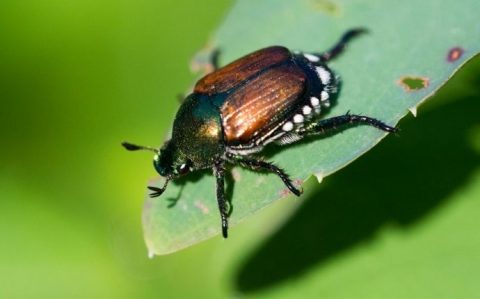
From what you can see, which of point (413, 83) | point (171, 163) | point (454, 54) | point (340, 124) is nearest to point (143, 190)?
point (171, 163)

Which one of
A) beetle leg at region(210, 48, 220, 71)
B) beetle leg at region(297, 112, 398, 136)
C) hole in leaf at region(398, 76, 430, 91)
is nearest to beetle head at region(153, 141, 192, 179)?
beetle leg at region(210, 48, 220, 71)

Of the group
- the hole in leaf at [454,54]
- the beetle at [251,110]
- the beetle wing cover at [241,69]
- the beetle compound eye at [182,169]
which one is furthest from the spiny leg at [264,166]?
the hole in leaf at [454,54]

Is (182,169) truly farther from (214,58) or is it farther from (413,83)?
(413,83)

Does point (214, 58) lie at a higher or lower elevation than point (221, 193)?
higher

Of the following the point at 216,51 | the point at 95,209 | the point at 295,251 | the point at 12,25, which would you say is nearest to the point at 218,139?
the point at 216,51

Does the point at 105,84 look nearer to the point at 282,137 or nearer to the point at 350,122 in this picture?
the point at 282,137

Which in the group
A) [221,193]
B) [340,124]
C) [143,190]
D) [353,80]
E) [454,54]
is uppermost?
[454,54]

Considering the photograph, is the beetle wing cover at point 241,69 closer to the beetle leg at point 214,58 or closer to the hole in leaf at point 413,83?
the beetle leg at point 214,58
